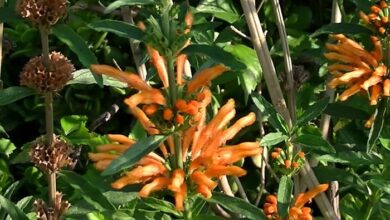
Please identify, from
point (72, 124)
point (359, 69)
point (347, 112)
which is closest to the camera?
point (359, 69)

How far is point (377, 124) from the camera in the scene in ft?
7.02

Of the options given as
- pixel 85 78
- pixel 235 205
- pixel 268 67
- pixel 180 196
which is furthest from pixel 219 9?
pixel 180 196

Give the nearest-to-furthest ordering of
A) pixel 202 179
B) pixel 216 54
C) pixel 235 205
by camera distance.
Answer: pixel 216 54 → pixel 202 179 → pixel 235 205

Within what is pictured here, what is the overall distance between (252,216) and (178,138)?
285 mm

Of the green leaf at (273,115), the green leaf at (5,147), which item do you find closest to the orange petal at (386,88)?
the green leaf at (273,115)

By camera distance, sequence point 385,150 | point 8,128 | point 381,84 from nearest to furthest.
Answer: point 381,84 → point 385,150 → point 8,128

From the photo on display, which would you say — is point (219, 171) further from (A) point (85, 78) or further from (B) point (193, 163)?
(A) point (85, 78)

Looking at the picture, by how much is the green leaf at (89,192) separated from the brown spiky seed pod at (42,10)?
371 mm

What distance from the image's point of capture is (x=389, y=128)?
7.27 ft

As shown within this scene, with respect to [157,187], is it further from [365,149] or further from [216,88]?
[216,88]

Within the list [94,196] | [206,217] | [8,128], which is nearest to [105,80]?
[94,196]

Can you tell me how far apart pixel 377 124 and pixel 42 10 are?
0.93 m

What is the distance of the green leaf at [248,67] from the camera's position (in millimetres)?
2379

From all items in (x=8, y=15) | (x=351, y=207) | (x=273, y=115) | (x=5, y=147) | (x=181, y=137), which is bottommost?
(x=351, y=207)
